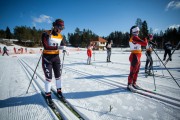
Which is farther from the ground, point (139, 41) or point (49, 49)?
point (139, 41)

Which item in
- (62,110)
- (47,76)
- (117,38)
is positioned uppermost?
(117,38)

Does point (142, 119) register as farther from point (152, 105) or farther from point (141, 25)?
point (141, 25)

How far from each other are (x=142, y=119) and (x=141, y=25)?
249ft

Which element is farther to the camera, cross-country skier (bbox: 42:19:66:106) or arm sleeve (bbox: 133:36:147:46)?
arm sleeve (bbox: 133:36:147:46)

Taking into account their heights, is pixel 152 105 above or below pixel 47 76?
below

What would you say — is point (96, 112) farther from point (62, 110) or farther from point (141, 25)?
point (141, 25)

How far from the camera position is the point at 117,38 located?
102 metres

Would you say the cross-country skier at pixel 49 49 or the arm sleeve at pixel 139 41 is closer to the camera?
the cross-country skier at pixel 49 49

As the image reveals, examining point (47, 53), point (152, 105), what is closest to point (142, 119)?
point (152, 105)

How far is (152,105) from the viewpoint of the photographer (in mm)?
3277

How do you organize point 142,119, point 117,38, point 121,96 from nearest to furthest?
point 142,119, point 121,96, point 117,38

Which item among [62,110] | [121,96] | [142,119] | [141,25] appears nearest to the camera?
[142,119]

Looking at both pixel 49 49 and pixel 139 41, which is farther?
pixel 139 41

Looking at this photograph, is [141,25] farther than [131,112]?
Yes
